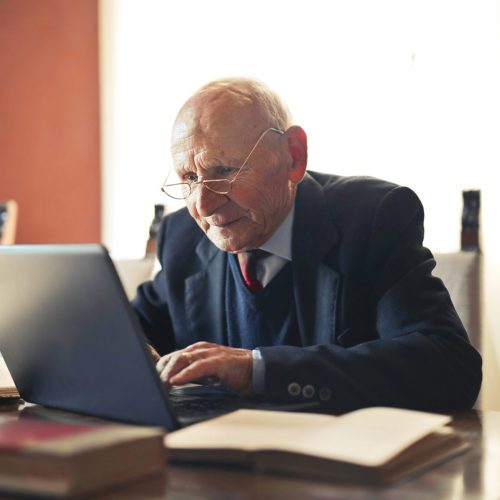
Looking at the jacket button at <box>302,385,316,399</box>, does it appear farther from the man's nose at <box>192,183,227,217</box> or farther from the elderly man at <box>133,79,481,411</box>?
the man's nose at <box>192,183,227,217</box>

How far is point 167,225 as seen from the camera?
2070mm

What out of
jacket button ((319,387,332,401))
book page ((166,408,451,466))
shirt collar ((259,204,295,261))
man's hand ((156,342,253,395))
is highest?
shirt collar ((259,204,295,261))

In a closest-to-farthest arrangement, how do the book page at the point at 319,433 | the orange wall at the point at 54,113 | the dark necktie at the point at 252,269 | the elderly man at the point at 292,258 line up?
the book page at the point at 319,433 < the elderly man at the point at 292,258 < the dark necktie at the point at 252,269 < the orange wall at the point at 54,113

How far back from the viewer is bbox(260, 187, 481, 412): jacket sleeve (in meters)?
1.32

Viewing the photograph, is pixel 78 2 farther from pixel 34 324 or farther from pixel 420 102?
pixel 34 324

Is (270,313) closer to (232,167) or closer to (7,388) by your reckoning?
(232,167)

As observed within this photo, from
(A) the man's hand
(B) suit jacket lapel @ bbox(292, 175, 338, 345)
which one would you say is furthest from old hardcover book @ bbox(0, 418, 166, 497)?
(B) suit jacket lapel @ bbox(292, 175, 338, 345)

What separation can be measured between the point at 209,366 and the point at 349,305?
0.52 metres

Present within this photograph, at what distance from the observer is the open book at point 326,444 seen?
816 millimetres

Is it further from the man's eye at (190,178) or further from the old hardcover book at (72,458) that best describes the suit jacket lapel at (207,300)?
the old hardcover book at (72,458)

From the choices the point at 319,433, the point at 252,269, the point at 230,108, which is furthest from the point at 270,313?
the point at 319,433

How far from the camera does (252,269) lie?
1836mm

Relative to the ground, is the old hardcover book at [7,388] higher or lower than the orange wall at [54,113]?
lower

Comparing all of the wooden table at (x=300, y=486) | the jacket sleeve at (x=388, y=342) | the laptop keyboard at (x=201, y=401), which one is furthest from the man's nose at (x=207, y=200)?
the wooden table at (x=300, y=486)
